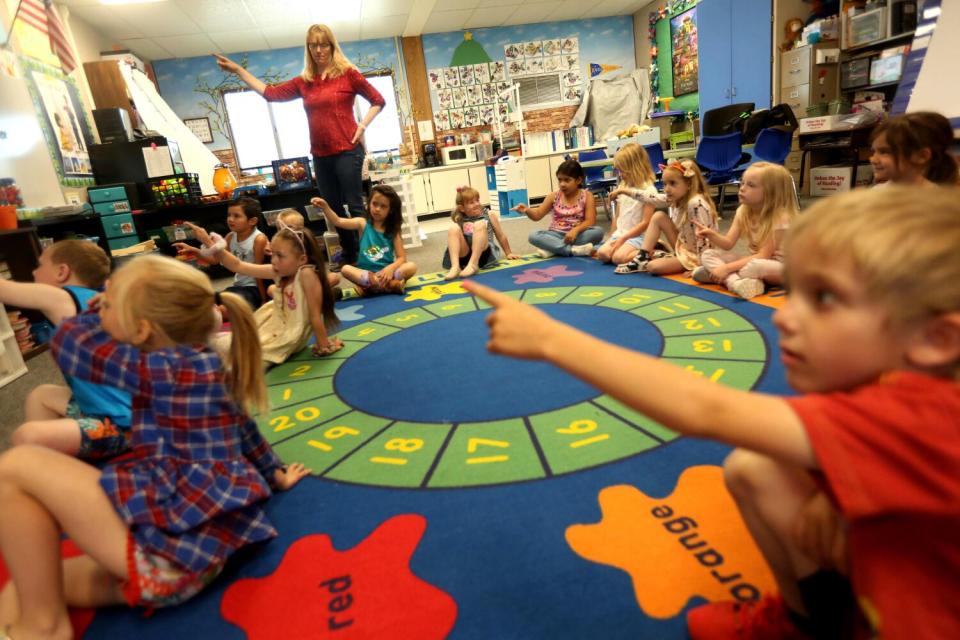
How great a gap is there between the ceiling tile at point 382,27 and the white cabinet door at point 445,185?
2.22 metres

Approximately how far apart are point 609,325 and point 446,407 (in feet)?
3.54

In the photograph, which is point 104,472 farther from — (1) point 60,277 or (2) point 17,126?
(2) point 17,126

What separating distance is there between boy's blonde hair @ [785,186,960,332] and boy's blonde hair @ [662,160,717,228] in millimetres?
2940

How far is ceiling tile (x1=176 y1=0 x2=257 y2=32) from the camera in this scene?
6305 mm

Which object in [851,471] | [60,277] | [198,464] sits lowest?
[198,464]

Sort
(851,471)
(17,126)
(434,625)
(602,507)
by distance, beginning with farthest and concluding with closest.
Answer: (17,126), (602,507), (434,625), (851,471)

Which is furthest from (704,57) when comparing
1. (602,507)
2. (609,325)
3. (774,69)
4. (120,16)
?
(602,507)

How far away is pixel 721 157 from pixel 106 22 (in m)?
7.16

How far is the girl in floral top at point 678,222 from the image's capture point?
134 inches

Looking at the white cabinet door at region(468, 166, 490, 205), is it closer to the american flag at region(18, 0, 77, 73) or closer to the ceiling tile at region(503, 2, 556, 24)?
the ceiling tile at region(503, 2, 556, 24)

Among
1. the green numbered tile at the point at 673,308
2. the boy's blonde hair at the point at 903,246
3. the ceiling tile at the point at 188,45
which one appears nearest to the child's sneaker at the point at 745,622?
the boy's blonde hair at the point at 903,246

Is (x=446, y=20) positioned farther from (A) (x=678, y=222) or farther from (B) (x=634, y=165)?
(A) (x=678, y=222)

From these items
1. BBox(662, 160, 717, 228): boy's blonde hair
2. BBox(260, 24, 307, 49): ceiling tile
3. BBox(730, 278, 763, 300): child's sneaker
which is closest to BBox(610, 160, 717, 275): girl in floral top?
BBox(662, 160, 717, 228): boy's blonde hair

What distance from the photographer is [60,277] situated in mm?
1863
